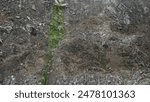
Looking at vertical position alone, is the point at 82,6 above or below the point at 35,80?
above

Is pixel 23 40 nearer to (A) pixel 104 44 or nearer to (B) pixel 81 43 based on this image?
(B) pixel 81 43

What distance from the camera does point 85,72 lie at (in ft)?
49.3

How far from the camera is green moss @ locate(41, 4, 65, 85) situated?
1532cm

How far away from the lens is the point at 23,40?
1644 cm

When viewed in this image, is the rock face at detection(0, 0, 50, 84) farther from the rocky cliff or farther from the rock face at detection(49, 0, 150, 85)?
the rock face at detection(49, 0, 150, 85)

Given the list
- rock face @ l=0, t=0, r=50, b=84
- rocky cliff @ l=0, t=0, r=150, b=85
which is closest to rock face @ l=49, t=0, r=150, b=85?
rocky cliff @ l=0, t=0, r=150, b=85

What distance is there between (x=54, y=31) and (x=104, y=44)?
2655 mm

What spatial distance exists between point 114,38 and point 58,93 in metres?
5.19

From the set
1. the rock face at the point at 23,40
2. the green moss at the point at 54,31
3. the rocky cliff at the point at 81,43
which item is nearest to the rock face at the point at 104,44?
the rocky cliff at the point at 81,43

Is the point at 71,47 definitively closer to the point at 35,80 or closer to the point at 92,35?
the point at 92,35

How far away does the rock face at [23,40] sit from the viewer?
48.6ft

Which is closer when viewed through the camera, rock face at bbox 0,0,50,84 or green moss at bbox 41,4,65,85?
rock face at bbox 0,0,50,84

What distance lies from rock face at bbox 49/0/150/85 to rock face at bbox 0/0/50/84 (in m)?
0.90

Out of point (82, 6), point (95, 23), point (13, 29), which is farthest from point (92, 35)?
point (13, 29)
